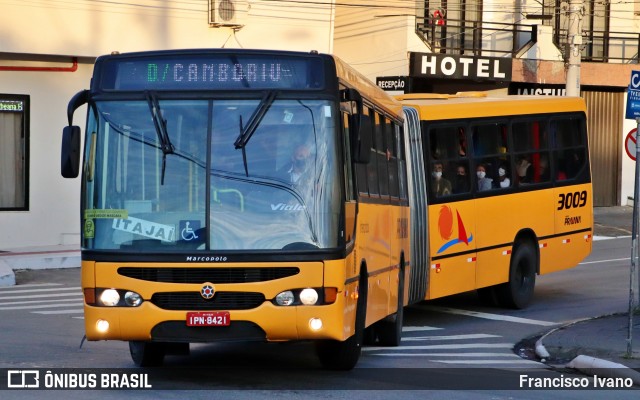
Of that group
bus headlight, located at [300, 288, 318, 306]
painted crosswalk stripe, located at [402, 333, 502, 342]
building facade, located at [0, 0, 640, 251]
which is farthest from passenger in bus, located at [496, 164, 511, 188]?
building facade, located at [0, 0, 640, 251]

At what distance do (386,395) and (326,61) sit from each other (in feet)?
9.25

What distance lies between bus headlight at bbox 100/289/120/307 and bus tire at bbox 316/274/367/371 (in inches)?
84.1

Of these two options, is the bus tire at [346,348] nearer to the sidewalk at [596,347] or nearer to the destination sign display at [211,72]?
the destination sign display at [211,72]

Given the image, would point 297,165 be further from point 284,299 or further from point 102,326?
point 102,326

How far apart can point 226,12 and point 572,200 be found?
36.7 feet

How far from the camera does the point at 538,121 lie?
1923 centimetres

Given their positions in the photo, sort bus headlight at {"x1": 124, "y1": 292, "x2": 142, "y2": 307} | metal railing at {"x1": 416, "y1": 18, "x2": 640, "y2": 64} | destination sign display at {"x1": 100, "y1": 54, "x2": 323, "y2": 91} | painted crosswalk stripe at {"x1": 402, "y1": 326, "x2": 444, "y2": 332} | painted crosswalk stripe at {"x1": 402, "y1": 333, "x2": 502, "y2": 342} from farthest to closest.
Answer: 1. metal railing at {"x1": 416, "y1": 18, "x2": 640, "y2": 64}
2. painted crosswalk stripe at {"x1": 402, "y1": 326, "x2": 444, "y2": 332}
3. painted crosswalk stripe at {"x1": 402, "y1": 333, "x2": 502, "y2": 342}
4. destination sign display at {"x1": 100, "y1": 54, "x2": 323, "y2": 91}
5. bus headlight at {"x1": 124, "y1": 292, "x2": 142, "y2": 307}

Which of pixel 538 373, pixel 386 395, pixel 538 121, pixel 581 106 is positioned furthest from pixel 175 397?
pixel 581 106

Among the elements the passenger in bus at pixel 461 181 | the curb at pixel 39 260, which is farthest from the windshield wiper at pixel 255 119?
the curb at pixel 39 260

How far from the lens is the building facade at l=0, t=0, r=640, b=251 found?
26.8m

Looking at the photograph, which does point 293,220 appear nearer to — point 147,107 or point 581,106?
point 147,107

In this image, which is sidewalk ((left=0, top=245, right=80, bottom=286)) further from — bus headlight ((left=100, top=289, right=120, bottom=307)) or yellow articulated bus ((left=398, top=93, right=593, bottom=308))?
bus headlight ((left=100, top=289, right=120, bottom=307))

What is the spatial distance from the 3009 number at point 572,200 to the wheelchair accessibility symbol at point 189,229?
33.8 feet

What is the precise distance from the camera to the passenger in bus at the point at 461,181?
686 inches
